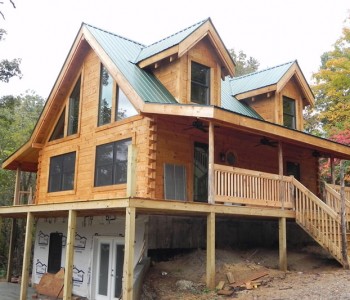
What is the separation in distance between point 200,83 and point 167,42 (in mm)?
1965

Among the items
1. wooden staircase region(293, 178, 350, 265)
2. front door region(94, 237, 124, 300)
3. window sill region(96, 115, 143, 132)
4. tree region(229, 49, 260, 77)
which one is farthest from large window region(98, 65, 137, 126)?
tree region(229, 49, 260, 77)

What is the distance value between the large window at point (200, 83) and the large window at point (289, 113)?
454 cm

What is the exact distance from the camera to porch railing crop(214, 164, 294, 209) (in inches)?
441

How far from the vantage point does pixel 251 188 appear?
12.0 m

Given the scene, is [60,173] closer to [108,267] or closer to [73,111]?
[73,111]

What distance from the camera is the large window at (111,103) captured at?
1336cm

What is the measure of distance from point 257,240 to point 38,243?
30.4 ft

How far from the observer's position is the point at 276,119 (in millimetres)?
16188

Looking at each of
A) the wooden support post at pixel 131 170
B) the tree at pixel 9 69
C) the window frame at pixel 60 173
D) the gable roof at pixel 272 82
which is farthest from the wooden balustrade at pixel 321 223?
the tree at pixel 9 69

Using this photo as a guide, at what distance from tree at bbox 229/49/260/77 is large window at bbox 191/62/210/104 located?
29100mm

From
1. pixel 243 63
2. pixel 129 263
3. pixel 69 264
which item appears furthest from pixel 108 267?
pixel 243 63

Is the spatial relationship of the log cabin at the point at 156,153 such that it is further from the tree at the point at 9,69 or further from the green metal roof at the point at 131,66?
the tree at the point at 9,69

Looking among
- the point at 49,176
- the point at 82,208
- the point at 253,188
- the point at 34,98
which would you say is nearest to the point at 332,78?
the point at 253,188

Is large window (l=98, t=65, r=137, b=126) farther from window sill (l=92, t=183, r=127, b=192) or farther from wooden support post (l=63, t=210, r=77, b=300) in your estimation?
wooden support post (l=63, t=210, r=77, b=300)
